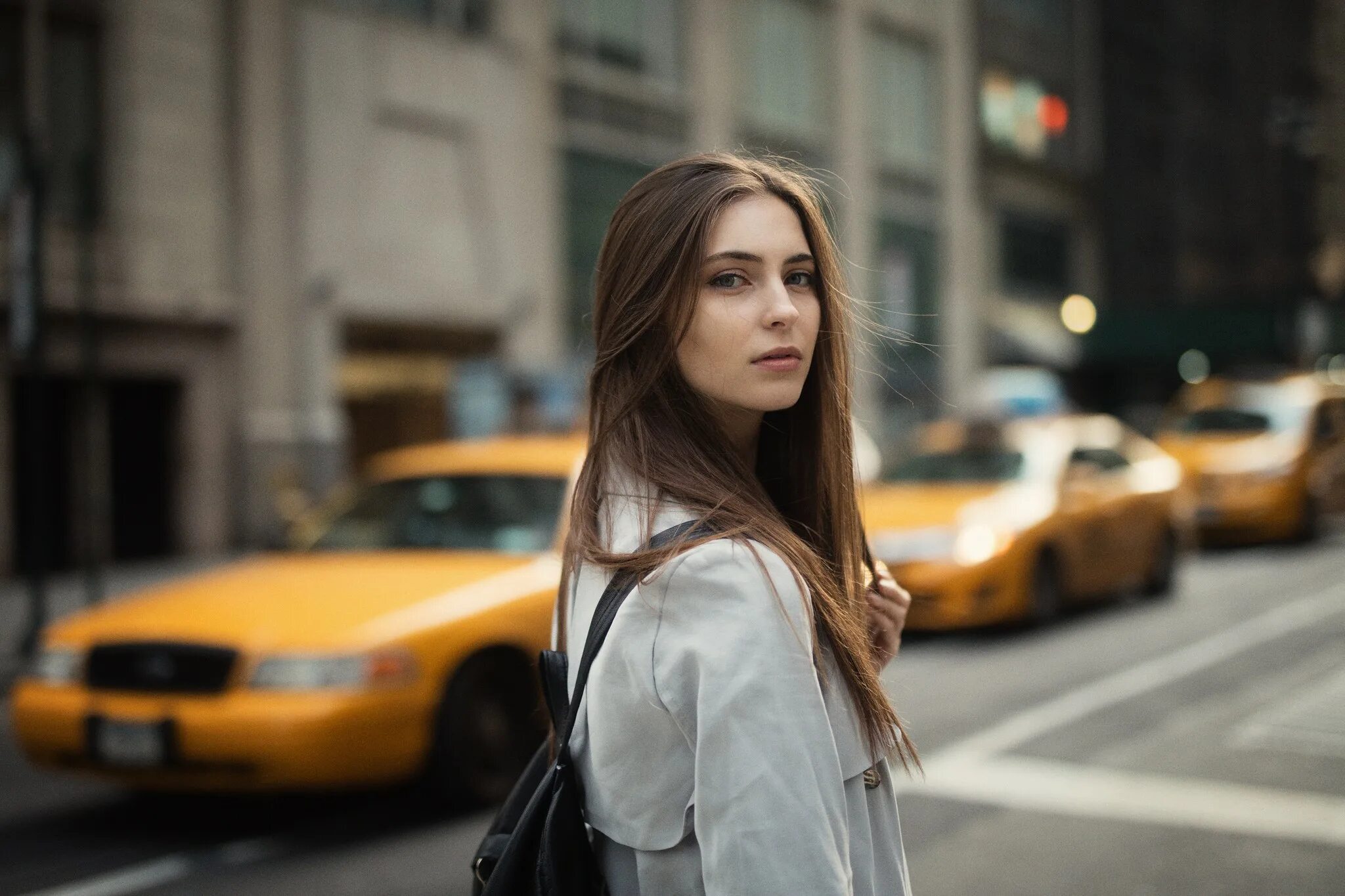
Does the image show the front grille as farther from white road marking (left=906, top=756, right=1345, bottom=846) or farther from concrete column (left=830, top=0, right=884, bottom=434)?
concrete column (left=830, top=0, right=884, bottom=434)

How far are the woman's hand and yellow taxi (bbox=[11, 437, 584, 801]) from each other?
12.3ft

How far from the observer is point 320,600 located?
5.91m

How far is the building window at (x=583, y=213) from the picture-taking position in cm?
2308

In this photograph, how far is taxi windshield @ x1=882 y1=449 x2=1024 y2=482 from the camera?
11.1 meters

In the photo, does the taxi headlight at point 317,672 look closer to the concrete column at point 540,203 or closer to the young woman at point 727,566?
the young woman at point 727,566

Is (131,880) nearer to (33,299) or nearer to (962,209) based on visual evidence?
(33,299)

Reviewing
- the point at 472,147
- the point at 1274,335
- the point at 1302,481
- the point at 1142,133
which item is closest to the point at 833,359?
the point at 1302,481

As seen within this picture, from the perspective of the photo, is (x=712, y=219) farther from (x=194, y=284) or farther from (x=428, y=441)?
(x=428, y=441)

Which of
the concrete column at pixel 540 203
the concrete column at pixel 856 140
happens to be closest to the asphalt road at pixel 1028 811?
the concrete column at pixel 540 203

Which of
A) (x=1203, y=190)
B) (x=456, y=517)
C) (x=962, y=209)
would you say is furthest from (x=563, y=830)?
(x=1203, y=190)

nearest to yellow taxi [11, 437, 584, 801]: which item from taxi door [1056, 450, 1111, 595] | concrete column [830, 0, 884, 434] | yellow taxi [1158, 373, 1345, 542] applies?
taxi door [1056, 450, 1111, 595]

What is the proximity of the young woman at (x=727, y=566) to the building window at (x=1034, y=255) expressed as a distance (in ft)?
115

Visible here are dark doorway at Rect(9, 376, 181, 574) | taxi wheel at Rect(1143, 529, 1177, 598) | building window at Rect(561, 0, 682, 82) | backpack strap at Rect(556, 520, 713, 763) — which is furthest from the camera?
building window at Rect(561, 0, 682, 82)

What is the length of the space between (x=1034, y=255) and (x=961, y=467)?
27.7 m
